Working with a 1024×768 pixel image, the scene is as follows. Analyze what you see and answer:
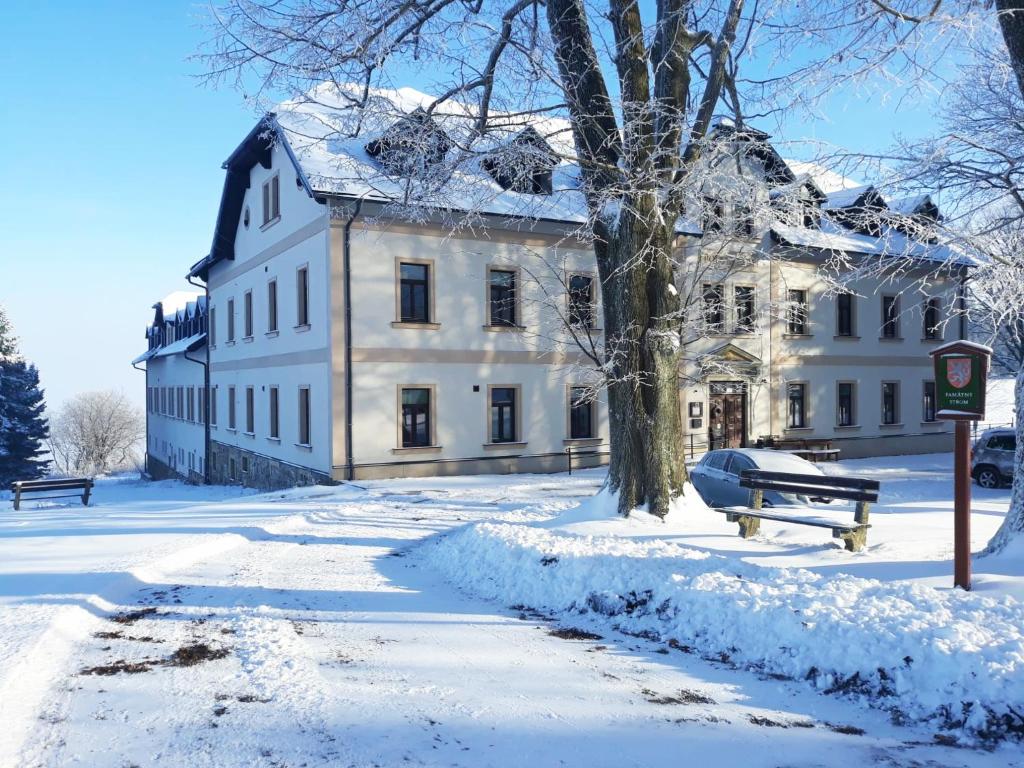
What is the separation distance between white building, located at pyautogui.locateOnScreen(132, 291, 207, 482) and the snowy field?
2521cm

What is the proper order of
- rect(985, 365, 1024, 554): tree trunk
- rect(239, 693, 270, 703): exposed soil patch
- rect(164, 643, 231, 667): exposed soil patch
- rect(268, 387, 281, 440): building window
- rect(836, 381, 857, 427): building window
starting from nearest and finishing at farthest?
rect(239, 693, 270, 703): exposed soil patch
rect(164, 643, 231, 667): exposed soil patch
rect(985, 365, 1024, 554): tree trunk
rect(268, 387, 281, 440): building window
rect(836, 381, 857, 427): building window

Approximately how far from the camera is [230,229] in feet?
93.8

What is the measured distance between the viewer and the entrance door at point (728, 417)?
26094mm

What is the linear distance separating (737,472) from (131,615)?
33.0 ft

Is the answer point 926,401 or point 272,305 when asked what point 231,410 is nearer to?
point 272,305

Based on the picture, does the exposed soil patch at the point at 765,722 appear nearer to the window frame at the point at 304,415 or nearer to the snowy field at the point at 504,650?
the snowy field at the point at 504,650

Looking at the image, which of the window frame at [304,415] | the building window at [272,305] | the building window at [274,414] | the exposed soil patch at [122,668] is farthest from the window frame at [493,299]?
the exposed soil patch at [122,668]

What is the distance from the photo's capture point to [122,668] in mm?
5398

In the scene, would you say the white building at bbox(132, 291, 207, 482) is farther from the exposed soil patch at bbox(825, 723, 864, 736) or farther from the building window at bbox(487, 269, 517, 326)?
the exposed soil patch at bbox(825, 723, 864, 736)

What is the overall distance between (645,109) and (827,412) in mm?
21572

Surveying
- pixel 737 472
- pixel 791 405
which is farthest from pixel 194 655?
pixel 791 405

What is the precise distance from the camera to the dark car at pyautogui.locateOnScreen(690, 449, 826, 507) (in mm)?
13090

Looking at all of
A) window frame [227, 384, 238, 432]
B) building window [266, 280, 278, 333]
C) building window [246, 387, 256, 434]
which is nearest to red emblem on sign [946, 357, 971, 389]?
building window [266, 280, 278, 333]

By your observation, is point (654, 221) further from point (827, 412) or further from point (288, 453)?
point (827, 412)
